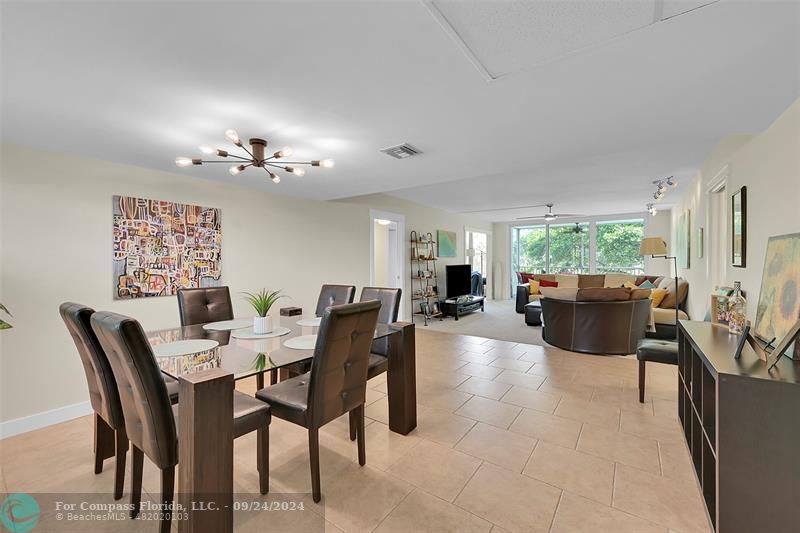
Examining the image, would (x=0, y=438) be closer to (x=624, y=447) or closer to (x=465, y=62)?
(x=465, y=62)

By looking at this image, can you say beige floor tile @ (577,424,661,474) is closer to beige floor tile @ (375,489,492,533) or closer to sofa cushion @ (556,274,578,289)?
beige floor tile @ (375,489,492,533)

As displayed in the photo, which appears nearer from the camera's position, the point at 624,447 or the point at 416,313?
the point at 624,447

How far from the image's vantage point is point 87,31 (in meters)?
1.30

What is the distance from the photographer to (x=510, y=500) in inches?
68.9

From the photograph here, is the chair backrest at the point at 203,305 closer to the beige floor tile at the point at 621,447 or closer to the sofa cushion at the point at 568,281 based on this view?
the beige floor tile at the point at 621,447

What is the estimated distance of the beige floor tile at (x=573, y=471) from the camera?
182cm

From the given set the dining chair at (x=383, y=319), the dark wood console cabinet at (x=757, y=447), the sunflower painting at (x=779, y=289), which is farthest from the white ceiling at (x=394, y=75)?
the dark wood console cabinet at (x=757, y=447)

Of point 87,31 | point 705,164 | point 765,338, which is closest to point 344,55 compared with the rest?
point 87,31

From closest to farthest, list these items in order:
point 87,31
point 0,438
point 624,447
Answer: point 87,31 → point 624,447 → point 0,438

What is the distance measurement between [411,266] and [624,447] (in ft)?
15.8

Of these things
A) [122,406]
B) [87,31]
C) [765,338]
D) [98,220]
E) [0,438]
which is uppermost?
[87,31]

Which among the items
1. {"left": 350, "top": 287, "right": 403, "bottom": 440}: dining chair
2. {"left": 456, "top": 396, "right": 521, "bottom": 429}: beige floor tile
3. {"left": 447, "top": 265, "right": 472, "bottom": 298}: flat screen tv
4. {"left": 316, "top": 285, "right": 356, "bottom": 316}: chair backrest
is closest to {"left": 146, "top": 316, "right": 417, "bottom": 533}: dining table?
{"left": 350, "top": 287, "right": 403, "bottom": 440}: dining chair

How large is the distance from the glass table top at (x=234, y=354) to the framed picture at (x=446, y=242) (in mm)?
5121

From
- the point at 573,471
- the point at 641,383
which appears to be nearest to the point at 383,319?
the point at 573,471
